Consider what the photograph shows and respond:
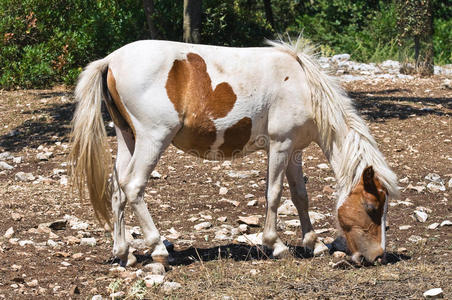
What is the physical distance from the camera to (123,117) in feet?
16.8

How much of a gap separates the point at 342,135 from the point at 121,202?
1.84m

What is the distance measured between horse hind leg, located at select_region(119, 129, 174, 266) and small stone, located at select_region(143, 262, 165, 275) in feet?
0.20

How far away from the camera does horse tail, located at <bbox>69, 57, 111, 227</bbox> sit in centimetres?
500

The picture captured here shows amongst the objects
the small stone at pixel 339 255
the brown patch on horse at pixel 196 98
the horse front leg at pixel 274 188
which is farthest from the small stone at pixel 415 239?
the brown patch on horse at pixel 196 98

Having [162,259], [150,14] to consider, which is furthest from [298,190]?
[150,14]

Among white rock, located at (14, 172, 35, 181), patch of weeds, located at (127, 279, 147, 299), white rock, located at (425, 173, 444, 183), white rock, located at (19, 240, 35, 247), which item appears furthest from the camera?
white rock, located at (14, 172, 35, 181)

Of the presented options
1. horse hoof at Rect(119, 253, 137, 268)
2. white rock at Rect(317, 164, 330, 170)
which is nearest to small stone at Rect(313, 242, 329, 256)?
horse hoof at Rect(119, 253, 137, 268)

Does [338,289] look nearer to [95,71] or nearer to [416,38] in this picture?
[95,71]

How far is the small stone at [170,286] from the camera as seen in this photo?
4332 millimetres

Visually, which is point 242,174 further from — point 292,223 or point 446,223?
point 446,223

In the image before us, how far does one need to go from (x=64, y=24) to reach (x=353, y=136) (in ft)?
33.9

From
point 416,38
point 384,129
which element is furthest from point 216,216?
point 416,38

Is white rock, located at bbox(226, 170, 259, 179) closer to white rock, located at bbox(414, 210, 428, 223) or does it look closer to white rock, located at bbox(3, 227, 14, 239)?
white rock, located at bbox(414, 210, 428, 223)

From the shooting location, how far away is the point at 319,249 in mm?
5324
